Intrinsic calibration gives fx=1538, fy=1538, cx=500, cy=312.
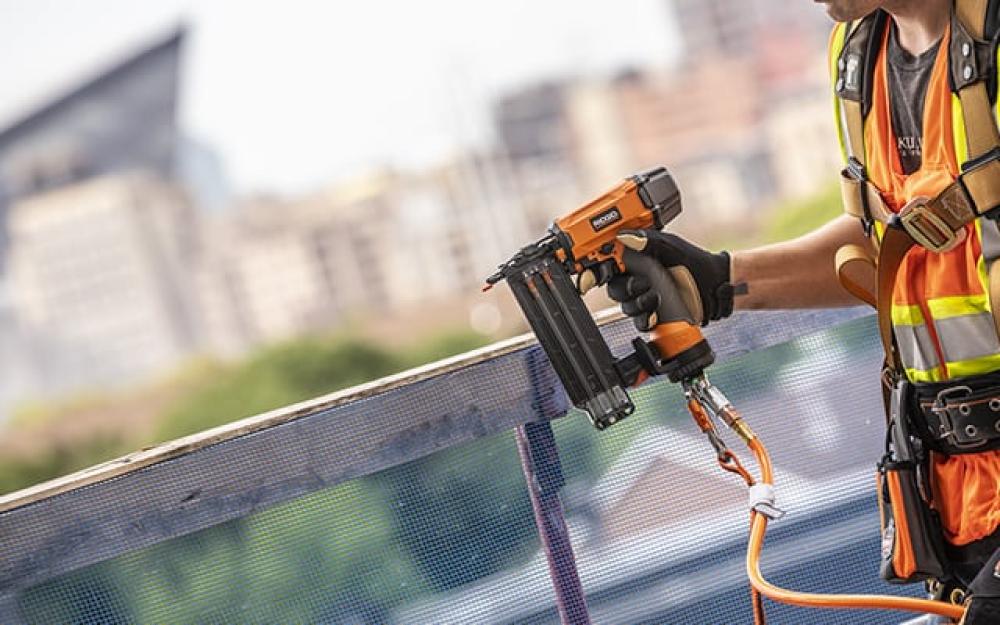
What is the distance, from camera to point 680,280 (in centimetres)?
223

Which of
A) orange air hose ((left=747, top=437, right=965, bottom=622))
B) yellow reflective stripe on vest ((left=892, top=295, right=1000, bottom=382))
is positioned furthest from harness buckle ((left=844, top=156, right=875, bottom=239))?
orange air hose ((left=747, top=437, right=965, bottom=622))

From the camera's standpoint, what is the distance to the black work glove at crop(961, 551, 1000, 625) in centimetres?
181

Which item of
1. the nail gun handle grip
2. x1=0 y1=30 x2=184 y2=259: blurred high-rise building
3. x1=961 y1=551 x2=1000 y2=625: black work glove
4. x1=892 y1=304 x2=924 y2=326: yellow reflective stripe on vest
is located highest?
x1=0 y1=30 x2=184 y2=259: blurred high-rise building

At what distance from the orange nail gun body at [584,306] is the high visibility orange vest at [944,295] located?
1.03 feet

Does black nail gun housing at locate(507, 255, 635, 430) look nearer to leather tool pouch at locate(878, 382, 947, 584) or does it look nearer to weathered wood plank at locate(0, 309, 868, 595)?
weathered wood plank at locate(0, 309, 868, 595)

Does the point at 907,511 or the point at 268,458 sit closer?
the point at 907,511

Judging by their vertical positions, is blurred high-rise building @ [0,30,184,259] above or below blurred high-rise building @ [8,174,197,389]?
above

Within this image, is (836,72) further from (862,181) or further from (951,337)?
(951,337)

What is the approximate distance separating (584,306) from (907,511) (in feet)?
1.70

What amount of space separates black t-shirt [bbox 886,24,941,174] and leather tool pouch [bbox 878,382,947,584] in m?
0.31

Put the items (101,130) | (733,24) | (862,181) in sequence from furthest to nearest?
(733,24), (101,130), (862,181)

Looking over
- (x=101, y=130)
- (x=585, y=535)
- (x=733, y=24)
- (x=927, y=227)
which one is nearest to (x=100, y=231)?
(x=101, y=130)

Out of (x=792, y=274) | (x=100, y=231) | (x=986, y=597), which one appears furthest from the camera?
(x=100, y=231)

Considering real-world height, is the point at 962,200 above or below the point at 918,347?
above
